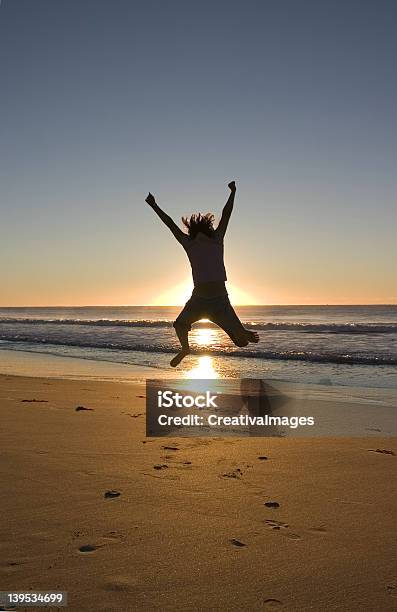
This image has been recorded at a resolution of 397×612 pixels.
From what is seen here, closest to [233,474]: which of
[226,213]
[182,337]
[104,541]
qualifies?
[182,337]

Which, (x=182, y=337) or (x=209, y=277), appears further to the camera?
(x=182, y=337)

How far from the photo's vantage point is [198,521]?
4.71 m

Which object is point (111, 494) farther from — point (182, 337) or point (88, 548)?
point (182, 337)

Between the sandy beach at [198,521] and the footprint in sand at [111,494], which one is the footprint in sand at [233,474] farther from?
the footprint in sand at [111,494]

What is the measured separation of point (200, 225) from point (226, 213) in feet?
0.90

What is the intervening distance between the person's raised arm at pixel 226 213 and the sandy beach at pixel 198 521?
2529mm

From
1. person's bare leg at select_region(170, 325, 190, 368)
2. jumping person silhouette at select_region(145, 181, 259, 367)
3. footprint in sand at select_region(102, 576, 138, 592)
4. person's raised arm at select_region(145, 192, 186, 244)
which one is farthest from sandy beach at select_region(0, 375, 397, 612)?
person's raised arm at select_region(145, 192, 186, 244)

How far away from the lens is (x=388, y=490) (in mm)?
5672

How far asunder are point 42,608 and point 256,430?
17.6 feet

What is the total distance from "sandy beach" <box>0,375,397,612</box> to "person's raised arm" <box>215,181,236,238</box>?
253 centimetres

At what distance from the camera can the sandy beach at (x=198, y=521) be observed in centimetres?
368

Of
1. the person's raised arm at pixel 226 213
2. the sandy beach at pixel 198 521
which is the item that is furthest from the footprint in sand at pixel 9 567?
the person's raised arm at pixel 226 213

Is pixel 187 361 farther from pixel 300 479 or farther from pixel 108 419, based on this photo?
pixel 300 479

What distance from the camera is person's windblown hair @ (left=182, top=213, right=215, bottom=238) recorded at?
197 inches
